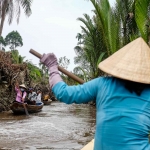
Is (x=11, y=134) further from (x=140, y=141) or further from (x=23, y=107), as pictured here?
(x=140, y=141)

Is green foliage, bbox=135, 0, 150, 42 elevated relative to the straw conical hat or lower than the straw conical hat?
elevated

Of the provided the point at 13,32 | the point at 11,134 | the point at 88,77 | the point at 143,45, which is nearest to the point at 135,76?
the point at 143,45

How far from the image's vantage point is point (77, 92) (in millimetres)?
1868

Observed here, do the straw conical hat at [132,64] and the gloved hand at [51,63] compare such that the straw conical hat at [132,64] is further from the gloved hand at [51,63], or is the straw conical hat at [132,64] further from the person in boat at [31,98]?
the person in boat at [31,98]

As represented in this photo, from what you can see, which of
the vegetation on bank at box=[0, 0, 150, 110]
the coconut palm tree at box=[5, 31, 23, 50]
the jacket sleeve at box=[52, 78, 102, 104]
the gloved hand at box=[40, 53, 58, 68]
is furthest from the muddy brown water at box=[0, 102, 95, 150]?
the coconut palm tree at box=[5, 31, 23, 50]

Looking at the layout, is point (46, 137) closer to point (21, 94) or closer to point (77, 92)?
point (21, 94)

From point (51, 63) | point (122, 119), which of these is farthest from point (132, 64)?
point (51, 63)

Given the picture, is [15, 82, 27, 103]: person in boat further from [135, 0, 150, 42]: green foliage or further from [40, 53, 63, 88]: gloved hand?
[40, 53, 63, 88]: gloved hand

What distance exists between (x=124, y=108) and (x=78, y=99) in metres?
0.27

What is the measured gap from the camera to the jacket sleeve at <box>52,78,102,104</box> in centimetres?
187

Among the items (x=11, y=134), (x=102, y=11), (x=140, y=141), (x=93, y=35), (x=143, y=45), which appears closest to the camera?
(x=140, y=141)

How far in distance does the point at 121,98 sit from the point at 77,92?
25 centimetres

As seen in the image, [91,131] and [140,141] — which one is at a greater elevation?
[140,141]

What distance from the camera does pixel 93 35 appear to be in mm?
18062
